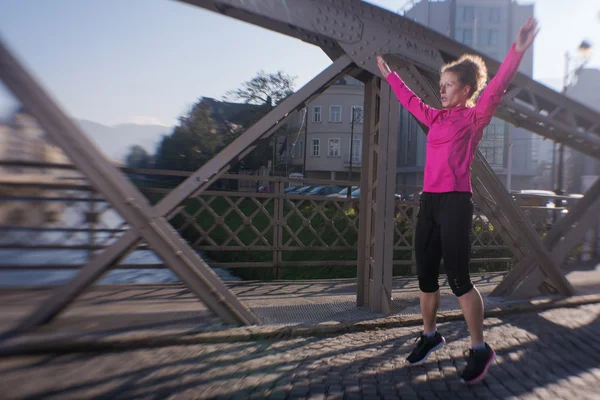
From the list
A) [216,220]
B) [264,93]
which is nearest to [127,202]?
[216,220]

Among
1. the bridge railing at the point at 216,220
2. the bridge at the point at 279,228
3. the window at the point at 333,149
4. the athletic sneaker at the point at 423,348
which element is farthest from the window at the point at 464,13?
the athletic sneaker at the point at 423,348

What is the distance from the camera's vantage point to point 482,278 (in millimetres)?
6863

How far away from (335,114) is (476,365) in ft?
85.1

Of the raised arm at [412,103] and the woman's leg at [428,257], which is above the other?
the raised arm at [412,103]

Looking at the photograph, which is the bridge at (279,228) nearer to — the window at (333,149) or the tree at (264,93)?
the tree at (264,93)

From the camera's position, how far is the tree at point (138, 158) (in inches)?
162

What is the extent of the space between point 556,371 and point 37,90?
363 cm

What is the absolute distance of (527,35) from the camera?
2727 millimetres

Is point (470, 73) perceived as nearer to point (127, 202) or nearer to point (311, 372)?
point (311, 372)

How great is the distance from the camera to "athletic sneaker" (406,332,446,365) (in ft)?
9.93

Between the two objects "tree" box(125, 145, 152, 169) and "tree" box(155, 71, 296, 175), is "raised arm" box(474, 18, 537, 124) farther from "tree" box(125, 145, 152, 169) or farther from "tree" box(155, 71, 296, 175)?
"tree" box(125, 145, 152, 169)

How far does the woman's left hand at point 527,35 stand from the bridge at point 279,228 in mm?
1335

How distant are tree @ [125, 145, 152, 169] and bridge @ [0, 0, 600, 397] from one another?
222 millimetres

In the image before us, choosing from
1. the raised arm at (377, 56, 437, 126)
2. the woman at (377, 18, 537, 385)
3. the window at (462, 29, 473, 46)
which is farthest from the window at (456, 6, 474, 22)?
the woman at (377, 18, 537, 385)
